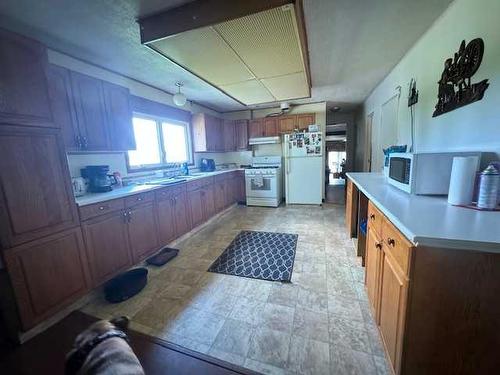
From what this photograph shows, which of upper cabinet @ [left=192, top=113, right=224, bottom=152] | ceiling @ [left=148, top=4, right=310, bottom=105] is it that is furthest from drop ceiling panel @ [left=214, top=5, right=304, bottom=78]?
upper cabinet @ [left=192, top=113, right=224, bottom=152]

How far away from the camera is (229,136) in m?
5.25

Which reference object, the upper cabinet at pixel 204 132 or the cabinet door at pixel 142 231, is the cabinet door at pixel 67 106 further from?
the upper cabinet at pixel 204 132

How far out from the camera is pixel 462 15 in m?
1.52

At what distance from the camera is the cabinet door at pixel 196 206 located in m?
3.30

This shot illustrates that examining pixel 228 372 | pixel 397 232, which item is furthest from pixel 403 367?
pixel 228 372

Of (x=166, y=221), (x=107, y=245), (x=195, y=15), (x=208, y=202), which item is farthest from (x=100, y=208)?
(x=208, y=202)

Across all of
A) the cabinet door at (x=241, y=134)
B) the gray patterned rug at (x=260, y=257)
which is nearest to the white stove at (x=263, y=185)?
the cabinet door at (x=241, y=134)

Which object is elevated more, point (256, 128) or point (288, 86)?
point (288, 86)

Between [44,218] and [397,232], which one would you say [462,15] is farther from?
[44,218]

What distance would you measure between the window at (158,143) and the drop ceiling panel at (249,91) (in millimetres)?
1334

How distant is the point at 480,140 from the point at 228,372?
2059 mm

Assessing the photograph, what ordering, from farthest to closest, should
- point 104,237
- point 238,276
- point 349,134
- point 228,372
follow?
point 349,134 → point 238,276 → point 104,237 → point 228,372

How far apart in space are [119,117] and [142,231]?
1.40m

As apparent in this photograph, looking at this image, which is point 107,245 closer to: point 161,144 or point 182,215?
point 182,215
